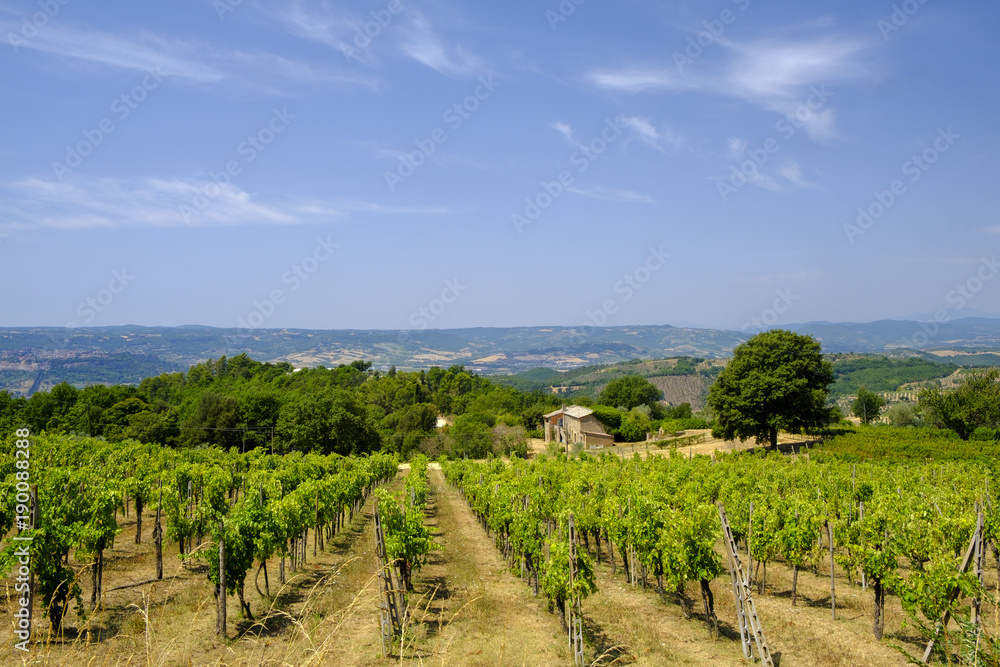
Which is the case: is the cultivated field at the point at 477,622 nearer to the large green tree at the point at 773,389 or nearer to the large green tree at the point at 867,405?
the large green tree at the point at 773,389

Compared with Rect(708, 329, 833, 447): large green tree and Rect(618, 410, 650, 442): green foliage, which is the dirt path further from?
Rect(618, 410, 650, 442): green foliage

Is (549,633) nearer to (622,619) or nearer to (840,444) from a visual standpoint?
(622,619)

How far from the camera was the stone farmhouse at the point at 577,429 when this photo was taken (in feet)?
202

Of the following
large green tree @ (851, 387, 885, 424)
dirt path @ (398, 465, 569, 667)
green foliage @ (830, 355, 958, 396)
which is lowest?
green foliage @ (830, 355, 958, 396)

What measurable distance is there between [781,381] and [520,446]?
28.0 metres

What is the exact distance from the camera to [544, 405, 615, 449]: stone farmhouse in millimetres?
61656

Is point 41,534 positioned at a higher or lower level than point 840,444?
higher

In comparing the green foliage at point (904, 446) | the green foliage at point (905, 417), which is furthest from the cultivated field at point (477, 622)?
the green foliage at point (905, 417)

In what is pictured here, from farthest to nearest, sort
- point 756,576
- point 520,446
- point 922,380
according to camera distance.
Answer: point 922,380
point 520,446
point 756,576

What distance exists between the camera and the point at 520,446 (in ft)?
200

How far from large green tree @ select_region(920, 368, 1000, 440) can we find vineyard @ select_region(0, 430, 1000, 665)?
31.6 metres

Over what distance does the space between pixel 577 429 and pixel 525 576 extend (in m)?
46.2

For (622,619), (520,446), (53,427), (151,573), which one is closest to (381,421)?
(520,446)

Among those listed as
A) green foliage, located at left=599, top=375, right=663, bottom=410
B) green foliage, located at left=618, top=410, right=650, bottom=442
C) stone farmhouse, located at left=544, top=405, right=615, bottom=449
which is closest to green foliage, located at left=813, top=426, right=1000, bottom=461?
green foliage, located at left=618, top=410, right=650, bottom=442
